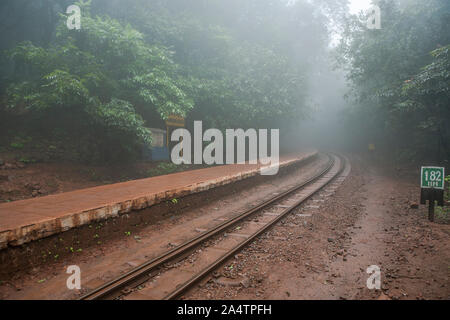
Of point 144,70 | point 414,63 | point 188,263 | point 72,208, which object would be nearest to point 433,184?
point 188,263

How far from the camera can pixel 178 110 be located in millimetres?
10906

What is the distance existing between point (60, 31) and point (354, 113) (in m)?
30.0

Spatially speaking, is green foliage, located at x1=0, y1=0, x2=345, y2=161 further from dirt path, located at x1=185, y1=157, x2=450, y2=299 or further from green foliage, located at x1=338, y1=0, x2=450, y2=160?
dirt path, located at x1=185, y1=157, x2=450, y2=299

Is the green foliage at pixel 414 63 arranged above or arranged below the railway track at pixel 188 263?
above

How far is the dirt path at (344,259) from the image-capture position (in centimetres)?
345

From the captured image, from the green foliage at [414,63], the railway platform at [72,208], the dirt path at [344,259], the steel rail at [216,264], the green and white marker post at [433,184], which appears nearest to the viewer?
the steel rail at [216,264]

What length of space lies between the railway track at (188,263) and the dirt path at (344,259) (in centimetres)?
19

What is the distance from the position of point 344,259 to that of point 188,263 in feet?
8.10

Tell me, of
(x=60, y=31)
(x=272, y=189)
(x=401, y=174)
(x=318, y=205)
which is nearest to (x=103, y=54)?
(x=60, y=31)

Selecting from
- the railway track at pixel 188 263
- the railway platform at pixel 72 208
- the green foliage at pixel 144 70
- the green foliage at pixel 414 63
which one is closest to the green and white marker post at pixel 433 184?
the railway track at pixel 188 263

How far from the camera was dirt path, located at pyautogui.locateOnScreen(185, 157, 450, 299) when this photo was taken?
11.3ft

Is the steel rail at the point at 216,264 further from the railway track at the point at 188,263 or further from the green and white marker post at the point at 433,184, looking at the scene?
the green and white marker post at the point at 433,184

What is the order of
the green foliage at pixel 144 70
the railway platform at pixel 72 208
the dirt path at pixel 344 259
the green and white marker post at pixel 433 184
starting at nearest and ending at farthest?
the dirt path at pixel 344 259 < the railway platform at pixel 72 208 < the green and white marker post at pixel 433 184 < the green foliage at pixel 144 70
